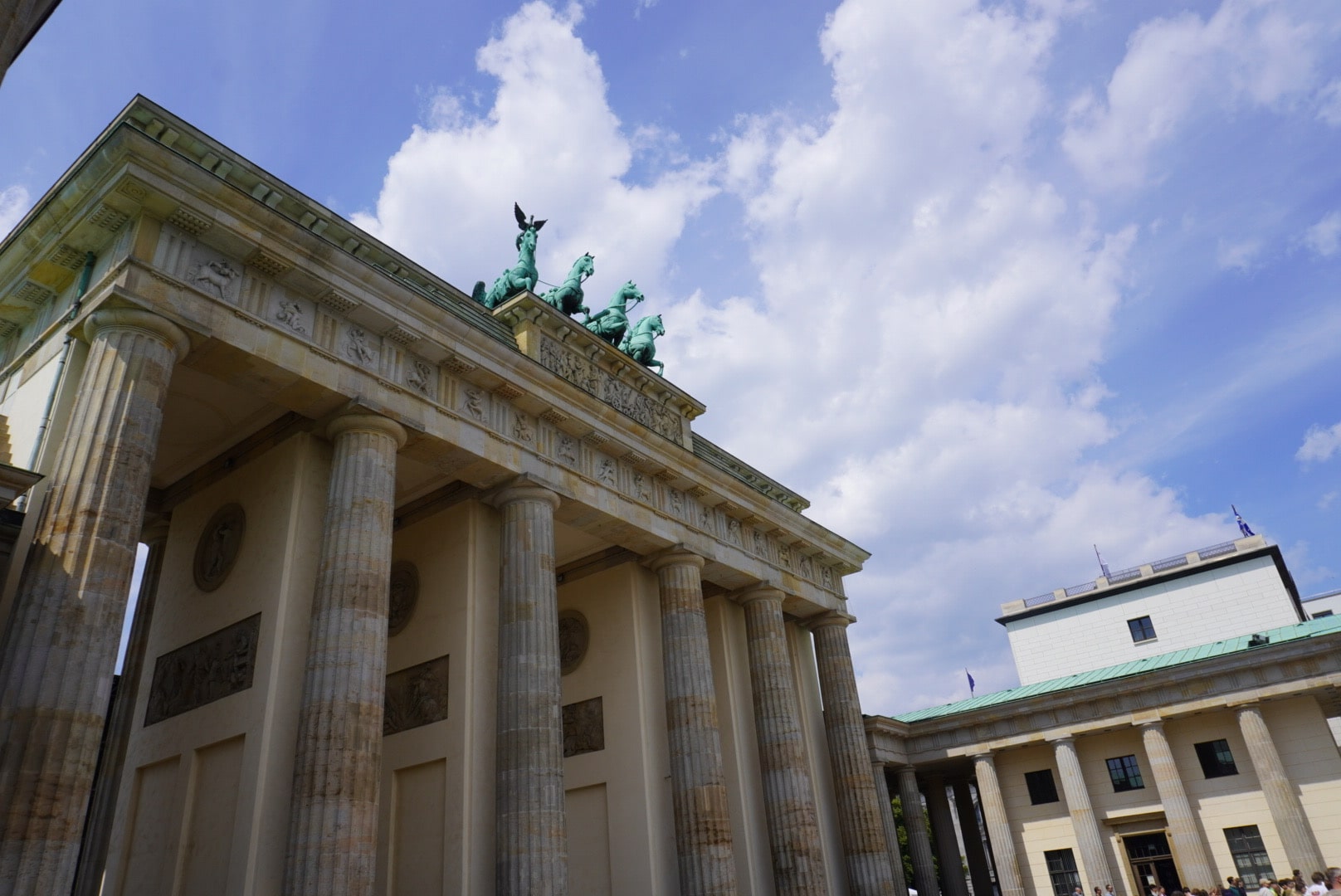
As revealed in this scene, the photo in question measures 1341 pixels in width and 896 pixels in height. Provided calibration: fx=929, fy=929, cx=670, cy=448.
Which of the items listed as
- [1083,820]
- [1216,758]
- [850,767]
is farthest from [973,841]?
[850,767]

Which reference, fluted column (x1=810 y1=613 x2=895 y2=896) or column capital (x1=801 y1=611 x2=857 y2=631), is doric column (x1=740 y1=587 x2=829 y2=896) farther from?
column capital (x1=801 y1=611 x2=857 y2=631)

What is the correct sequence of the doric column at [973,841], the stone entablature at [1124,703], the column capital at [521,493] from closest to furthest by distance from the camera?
the column capital at [521,493], the stone entablature at [1124,703], the doric column at [973,841]

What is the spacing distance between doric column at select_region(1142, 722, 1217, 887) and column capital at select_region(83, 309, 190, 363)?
3142 centimetres

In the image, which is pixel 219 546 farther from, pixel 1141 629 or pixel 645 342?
pixel 1141 629

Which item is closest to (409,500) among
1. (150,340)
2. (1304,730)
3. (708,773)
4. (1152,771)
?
(150,340)

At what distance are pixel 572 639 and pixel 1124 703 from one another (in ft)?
66.6

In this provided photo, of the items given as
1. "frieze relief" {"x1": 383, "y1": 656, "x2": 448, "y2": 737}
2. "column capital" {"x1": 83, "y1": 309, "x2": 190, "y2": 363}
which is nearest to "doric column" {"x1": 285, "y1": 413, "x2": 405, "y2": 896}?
"column capital" {"x1": 83, "y1": 309, "x2": 190, "y2": 363}

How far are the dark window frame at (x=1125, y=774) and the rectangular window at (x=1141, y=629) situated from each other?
61.4 ft

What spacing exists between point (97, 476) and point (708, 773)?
46.3ft

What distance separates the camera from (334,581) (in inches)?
589

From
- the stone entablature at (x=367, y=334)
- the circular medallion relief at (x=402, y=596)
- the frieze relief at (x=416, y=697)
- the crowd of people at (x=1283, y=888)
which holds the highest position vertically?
the stone entablature at (x=367, y=334)

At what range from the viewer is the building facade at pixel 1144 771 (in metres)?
29.4

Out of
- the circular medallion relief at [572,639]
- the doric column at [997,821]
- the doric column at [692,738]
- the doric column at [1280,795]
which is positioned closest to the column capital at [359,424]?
the doric column at [692,738]

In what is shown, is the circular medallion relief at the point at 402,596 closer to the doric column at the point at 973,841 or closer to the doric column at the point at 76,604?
the doric column at the point at 76,604
